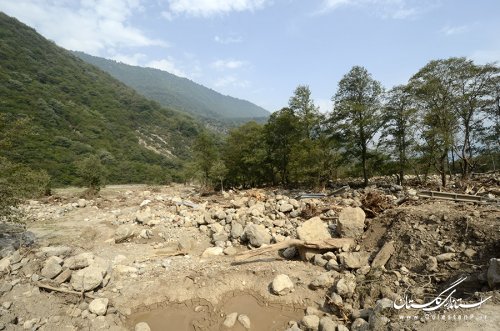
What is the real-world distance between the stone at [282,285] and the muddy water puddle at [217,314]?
338mm

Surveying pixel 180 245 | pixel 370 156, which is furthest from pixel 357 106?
pixel 180 245

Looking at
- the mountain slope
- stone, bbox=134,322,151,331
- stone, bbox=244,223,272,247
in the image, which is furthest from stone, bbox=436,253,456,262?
the mountain slope

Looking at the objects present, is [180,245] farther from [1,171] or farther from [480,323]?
[480,323]

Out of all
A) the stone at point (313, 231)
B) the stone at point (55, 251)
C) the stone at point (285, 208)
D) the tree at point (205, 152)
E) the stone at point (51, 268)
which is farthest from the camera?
the tree at point (205, 152)

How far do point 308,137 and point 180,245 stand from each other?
18.6m

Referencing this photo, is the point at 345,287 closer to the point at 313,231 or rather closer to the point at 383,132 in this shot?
the point at 313,231

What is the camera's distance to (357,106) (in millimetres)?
22391

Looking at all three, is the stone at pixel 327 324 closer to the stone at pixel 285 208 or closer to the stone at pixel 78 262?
the stone at pixel 78 262

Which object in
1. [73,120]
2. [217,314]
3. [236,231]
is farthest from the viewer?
[73,120]

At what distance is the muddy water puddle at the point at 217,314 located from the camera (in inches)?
269

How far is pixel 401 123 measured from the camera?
22.0 m

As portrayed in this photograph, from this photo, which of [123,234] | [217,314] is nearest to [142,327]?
[217,314]

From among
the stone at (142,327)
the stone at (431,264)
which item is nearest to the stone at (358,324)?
the stone at (431,264)

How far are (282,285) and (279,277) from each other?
8.9 inches
